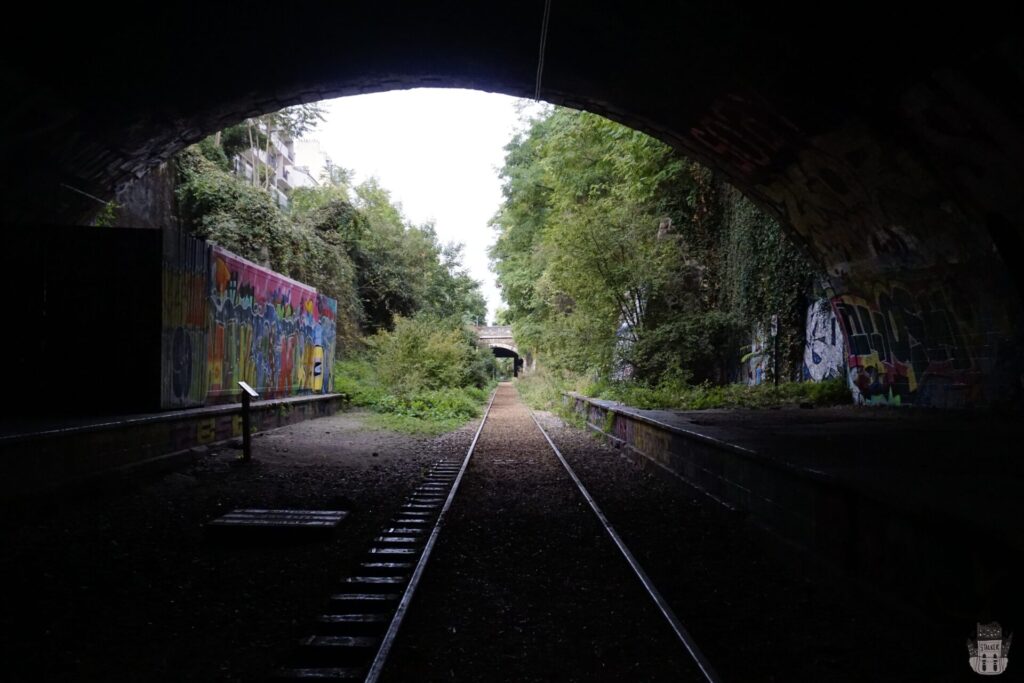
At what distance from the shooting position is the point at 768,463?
570 centimetres

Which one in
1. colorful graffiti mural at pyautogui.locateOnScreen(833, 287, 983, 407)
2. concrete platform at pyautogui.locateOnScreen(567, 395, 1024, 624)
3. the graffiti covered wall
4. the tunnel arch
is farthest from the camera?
colorful graffiti mural at pyautogui.locateOnScreen(833, 287, 983, 407)

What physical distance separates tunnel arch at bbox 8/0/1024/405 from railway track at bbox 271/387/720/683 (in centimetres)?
572

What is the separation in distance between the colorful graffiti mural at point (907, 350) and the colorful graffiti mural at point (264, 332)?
11.6 m

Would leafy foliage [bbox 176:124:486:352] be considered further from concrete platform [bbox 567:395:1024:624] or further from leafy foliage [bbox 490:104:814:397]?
concrete platform [bbox 567:395:1024:624]

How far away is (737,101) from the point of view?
9.05m

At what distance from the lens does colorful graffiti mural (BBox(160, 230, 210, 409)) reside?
31.6 ft

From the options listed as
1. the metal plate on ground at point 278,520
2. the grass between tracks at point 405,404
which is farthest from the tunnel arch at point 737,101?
the grass between tracks at point 405,404

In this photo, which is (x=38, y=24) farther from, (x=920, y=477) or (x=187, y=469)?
(x=920, y=477)

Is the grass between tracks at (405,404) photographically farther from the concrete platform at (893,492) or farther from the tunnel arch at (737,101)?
the concrete platform at (893,492)

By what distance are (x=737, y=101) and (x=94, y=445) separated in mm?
9239

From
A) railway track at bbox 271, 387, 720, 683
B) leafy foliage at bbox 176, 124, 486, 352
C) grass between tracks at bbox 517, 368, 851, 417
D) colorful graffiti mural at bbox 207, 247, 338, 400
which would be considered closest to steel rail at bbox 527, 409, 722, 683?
railway track at bbox 271, 387, 720, 683

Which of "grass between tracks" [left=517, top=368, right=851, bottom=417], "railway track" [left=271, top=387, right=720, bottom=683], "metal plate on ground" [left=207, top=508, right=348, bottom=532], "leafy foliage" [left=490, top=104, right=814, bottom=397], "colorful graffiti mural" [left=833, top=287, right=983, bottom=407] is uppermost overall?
"leafy foliage" [left=490, top=104, right=814, bottom=397]

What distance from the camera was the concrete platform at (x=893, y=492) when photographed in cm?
344

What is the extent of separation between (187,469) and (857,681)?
859cm
